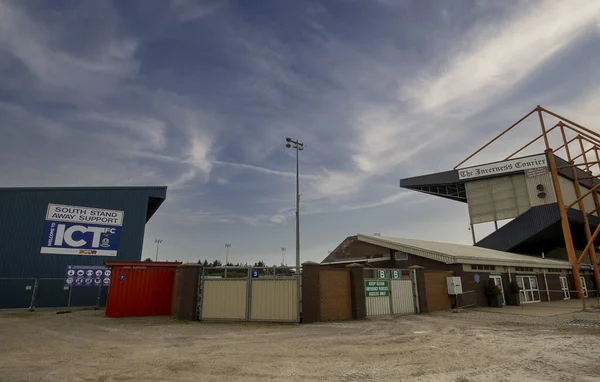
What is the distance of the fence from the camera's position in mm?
23922

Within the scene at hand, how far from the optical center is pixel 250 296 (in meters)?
16.4

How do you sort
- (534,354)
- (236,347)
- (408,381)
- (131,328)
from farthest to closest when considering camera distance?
(131,328) → (236,347) → (534,354) → (408,381)

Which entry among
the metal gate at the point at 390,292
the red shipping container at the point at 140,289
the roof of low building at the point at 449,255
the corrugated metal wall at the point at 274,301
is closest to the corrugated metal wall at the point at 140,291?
the red shipping container at the point at 140,289

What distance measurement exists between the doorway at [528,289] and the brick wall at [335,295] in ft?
64.0

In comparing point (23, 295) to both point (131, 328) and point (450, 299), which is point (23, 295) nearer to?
point (131, 328)

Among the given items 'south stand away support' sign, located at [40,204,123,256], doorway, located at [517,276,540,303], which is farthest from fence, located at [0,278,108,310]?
doorway, located at [517,276,540,303]

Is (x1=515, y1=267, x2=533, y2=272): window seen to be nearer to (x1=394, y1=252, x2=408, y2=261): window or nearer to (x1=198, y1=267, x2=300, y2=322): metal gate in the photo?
(x1=394, y1=252, x2=408, y2=261): window

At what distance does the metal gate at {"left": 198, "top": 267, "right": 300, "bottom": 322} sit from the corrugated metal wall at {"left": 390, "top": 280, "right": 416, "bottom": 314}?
622 cm

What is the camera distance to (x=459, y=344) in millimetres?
10602

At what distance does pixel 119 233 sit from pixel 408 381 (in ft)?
92.0

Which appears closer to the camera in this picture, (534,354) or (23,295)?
(534,354)

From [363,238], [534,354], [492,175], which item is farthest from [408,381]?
[492,175]

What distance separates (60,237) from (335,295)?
2260cm

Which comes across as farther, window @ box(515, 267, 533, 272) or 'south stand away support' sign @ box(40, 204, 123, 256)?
window @ box(515, 267, 533, 272)
